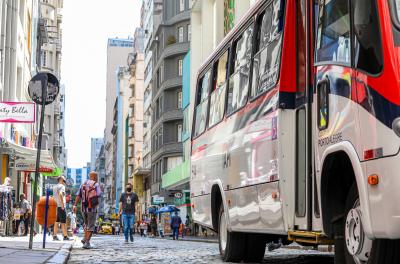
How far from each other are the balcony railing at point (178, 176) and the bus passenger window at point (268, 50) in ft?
137

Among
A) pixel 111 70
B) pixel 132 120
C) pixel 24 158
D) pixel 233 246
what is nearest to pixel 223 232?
pixel 233 246

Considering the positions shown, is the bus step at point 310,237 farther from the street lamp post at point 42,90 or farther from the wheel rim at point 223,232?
the street lamp post at point 42,90

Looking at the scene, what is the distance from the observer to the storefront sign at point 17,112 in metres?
15.5

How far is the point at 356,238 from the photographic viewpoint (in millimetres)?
6848

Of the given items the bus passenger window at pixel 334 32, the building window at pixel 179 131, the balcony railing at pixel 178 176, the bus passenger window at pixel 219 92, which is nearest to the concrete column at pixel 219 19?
the balcony railing at pixel 178 176

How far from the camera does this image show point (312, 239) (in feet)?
26.0

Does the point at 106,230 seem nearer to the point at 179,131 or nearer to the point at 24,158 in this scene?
the point at 179,131

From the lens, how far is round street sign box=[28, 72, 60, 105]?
47.4ft

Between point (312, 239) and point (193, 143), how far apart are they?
766 centimetres

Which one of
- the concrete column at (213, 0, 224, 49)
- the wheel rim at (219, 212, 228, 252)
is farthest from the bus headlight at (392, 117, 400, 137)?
the concrete column at (213, 0, 224, 49)

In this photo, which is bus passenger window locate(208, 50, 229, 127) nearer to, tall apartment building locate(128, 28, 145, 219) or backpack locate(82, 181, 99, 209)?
backpack locate(82, 181, 99, 209)

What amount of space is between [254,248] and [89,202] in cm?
569

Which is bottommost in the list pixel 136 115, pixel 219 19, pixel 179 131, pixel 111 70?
pixel 179 131

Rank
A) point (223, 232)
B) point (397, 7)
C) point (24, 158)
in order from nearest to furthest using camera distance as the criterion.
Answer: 1. point (397, 7)
2. point (223, 232)
3. point (24, 158)
